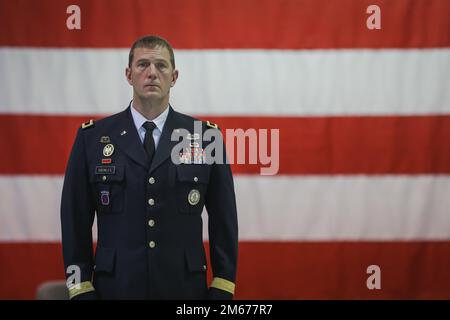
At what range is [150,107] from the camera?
1550 millimetres

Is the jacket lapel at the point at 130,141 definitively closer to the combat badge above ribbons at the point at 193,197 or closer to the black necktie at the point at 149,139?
the black necktie at the point at 149,139

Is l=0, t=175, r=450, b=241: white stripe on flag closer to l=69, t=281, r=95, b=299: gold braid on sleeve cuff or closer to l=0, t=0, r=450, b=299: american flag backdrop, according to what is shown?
l=0, t=0, r=450, b=299: american flag backdrop

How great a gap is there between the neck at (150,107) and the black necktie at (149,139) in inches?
1.0

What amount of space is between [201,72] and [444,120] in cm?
99

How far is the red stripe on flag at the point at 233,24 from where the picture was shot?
208 centimetres

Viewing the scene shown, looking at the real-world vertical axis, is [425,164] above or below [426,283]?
above

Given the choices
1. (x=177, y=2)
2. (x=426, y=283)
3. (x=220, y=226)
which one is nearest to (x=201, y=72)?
(x=177, y=2)

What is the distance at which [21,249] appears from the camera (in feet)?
6.80

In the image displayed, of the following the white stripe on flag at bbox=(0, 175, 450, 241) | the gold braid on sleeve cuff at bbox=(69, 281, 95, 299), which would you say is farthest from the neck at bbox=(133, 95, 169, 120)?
the white stripe on flag at bbox=(0, 175, 450, 241)

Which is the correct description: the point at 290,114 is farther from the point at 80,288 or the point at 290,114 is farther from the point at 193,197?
the point at 80,288

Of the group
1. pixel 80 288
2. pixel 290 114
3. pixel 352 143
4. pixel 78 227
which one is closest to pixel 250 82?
pixel 290 114

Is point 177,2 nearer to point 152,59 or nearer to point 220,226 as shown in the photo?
point 152,59

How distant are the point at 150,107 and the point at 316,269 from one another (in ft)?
3.27

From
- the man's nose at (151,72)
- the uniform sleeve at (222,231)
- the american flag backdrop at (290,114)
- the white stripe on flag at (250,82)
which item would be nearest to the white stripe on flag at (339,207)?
the american flag backdrop at (290,114)
